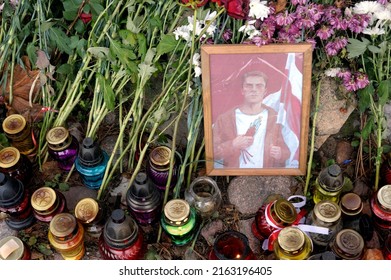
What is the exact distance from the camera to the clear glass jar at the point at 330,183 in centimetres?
129

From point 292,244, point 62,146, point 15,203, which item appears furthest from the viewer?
point 62,146

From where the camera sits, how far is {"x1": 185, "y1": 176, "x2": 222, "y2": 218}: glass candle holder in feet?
4.43

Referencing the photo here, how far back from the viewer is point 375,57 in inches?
51.4

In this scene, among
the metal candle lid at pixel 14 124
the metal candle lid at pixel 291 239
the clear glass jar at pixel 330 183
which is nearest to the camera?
the metal candle lid at pixel 291 239

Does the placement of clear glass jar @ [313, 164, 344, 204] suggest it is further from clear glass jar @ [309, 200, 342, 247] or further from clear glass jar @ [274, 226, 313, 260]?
clear glass jar @ [274, 226, 313, 260]

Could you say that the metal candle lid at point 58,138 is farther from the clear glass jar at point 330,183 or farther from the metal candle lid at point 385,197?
the metal candle lid at point 385,197

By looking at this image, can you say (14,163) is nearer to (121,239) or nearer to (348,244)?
(121,239)

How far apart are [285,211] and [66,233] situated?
1.71ft

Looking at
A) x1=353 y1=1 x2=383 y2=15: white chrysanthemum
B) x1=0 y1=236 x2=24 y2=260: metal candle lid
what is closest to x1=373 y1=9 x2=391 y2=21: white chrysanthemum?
x1=353 y1=1 x2=383 y2=15: white chrysanthemum

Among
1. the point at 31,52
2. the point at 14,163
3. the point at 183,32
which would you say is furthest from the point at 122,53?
the point at 14,163

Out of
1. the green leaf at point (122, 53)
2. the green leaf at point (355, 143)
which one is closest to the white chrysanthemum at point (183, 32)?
the green leaf at point (122, 53)

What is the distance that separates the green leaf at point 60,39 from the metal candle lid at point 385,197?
34.8 inches

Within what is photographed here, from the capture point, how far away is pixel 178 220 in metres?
1.25

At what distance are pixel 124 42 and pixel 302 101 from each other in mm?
485
